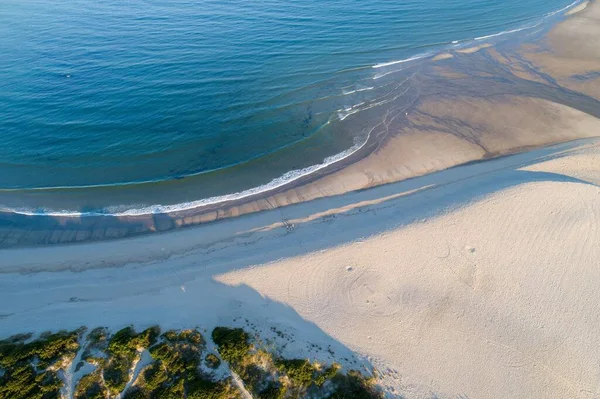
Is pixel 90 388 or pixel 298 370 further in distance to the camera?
pixel 298 370

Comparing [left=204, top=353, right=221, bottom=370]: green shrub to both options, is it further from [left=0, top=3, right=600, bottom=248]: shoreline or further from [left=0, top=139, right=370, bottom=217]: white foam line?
[left=0, top=139, right=370, bottom=217]: white foam line

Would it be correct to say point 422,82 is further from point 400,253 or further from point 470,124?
point 400,253

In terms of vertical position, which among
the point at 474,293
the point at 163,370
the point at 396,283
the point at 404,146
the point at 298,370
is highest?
the point at 404,146

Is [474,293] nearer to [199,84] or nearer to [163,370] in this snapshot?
[163,370]

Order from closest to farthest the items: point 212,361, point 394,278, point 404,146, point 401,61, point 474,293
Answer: point 212,361
point 474,293
point 394,278
point 404,146
point 401,61

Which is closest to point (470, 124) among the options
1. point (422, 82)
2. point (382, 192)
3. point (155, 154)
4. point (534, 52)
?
point (422, 82)

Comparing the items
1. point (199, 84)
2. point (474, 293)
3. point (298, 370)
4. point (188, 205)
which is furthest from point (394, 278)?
point (199, 84)
